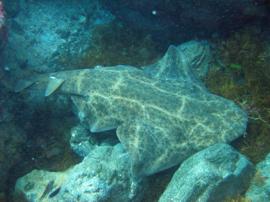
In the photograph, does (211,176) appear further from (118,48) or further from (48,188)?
(118,48)

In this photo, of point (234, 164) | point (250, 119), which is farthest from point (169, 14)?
point (234, 164)

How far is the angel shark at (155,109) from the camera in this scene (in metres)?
7.19

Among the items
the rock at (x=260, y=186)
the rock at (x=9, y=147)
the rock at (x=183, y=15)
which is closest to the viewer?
the rock at (x=260, y=186)

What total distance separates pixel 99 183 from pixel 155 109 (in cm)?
210

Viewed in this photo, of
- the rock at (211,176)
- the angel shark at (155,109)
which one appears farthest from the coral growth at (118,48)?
the rock at (211,176)

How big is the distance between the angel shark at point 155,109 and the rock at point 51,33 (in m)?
1.18

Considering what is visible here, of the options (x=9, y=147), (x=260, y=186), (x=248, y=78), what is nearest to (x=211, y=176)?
(x=260, y=186)

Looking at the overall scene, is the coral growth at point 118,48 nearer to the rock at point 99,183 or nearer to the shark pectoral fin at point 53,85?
the shark pectoral fin at point 53,85

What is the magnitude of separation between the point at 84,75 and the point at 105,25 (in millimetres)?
2667

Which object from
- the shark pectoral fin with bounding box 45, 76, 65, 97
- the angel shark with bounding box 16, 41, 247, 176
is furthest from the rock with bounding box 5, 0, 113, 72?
the shark pectoral fin with bounding box 45, 76, 65, 97

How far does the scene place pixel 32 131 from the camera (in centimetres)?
862

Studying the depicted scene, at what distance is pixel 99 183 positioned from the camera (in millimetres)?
6617

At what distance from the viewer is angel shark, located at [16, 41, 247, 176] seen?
7.19 meters

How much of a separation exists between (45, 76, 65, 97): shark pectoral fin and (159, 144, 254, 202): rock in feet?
11.6
